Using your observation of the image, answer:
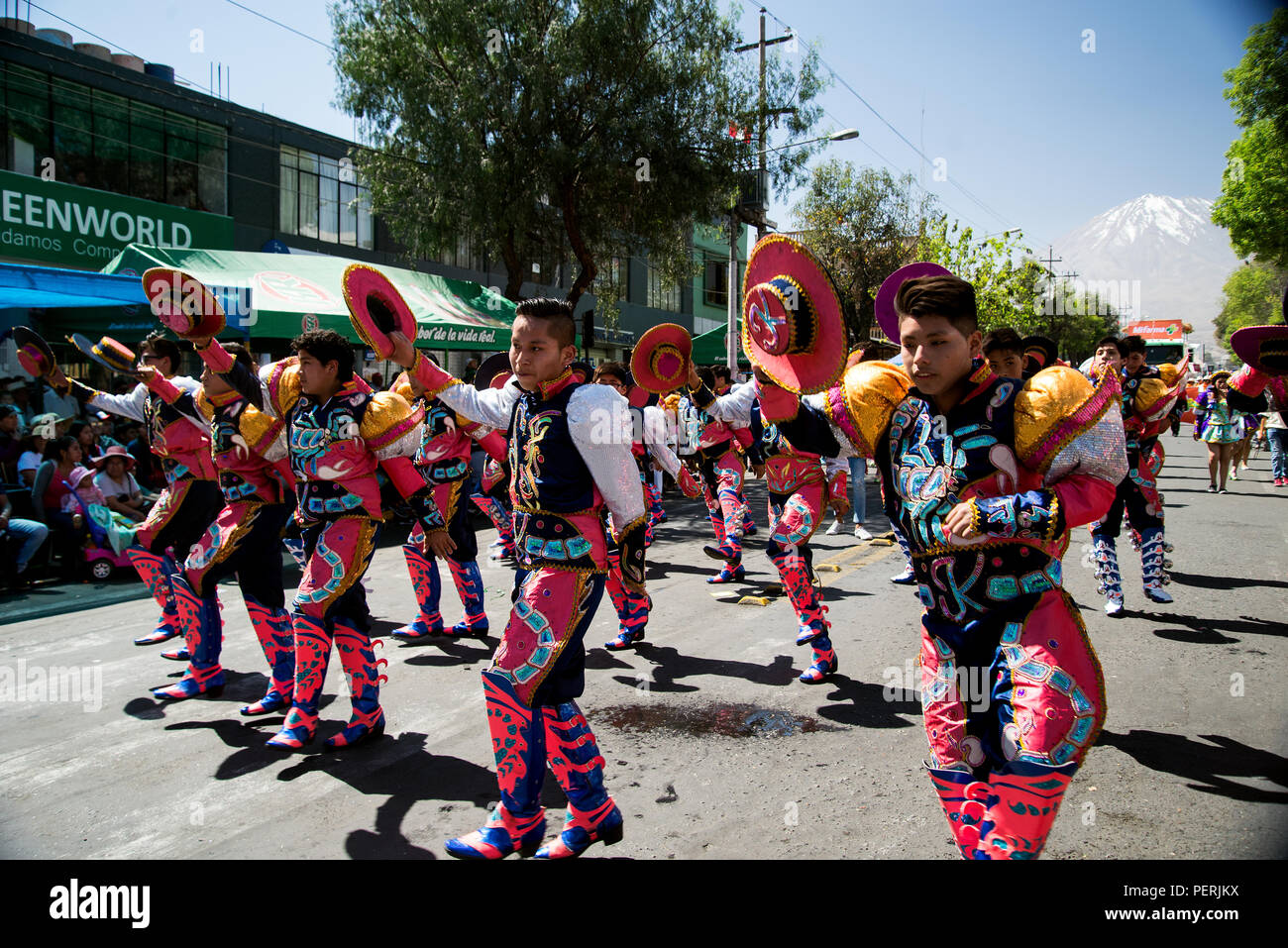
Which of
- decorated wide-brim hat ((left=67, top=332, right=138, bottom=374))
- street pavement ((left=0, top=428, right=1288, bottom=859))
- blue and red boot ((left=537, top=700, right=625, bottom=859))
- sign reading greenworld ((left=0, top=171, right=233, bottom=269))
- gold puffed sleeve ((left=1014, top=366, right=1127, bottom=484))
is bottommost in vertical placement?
street pavement ((left=0, top=428, right=1288, bottom=859))

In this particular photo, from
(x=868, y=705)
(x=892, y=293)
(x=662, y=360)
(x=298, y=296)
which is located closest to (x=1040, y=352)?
(x=662, y=360)

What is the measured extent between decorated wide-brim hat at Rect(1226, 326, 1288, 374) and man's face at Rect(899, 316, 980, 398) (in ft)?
6.67

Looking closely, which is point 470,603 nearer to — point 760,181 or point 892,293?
point 892,293

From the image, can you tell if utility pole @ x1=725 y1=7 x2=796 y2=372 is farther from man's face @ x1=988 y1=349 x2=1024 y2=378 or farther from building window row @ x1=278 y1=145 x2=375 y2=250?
man's face @ x1=988 y1=349 x2=1024 y2=378

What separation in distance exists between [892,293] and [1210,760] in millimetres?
2929

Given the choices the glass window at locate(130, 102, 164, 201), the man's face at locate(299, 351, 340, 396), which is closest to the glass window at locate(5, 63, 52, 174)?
the glass window at locate(130, 102, 164, 201)

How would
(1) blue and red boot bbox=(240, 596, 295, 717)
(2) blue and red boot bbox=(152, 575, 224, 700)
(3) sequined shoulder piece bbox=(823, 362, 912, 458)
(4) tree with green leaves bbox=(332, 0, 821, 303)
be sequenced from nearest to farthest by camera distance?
(3) sequined shoulder piece bbox=(823, 362, 912, 458)
(1) blue and red boot bbox=(240, 596, 295, 717)
(2) blue and red boot bbox=(152, 575, 224, 700)
(4) tree with green leaves bbox=(332, 0, 821, 303)

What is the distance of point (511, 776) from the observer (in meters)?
3.28

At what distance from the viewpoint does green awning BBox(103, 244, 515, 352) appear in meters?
11.6

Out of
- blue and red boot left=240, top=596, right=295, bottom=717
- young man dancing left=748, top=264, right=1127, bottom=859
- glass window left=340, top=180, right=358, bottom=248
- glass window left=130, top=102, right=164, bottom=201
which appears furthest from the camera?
glass window left=340, top=180, right=358, bottom=248

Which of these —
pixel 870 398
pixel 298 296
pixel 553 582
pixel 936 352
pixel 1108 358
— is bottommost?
pixel 553 582

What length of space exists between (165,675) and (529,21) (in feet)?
46.0
